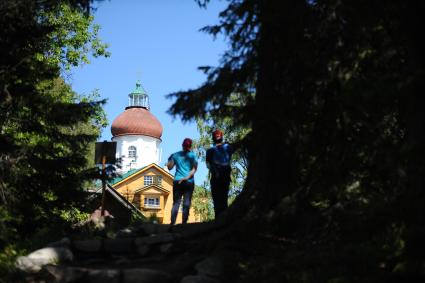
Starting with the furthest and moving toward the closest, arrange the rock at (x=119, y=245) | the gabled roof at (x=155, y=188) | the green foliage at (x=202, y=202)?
the gabled roof at (x=155, y=188), the green foliage at (x=202, y=202), the rock at (x=119, y=245)

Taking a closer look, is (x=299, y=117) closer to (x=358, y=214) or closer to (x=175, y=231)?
(x=358, y=214)

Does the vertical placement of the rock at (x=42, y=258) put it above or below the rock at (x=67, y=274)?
above

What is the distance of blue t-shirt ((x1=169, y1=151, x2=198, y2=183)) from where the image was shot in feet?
37.0

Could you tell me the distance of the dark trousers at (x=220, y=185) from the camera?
11.2 meters

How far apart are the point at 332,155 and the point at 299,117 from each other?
2.14 ft

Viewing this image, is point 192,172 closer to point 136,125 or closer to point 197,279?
point 197,279

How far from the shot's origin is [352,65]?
23.5ft

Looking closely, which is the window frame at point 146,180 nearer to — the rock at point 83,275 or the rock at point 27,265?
the rock at point 27,265

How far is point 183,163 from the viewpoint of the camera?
37.2 feet

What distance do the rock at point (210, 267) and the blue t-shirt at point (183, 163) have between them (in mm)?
3502

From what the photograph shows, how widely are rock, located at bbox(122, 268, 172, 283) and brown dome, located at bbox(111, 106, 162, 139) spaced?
219ft

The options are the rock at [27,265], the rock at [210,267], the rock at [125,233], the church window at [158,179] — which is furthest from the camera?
Answer: the church window at [158,179]

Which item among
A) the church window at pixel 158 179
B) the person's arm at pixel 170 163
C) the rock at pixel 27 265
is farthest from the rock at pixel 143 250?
the church window at pixel 158 179

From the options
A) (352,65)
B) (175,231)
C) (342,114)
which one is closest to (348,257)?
(342,114)
